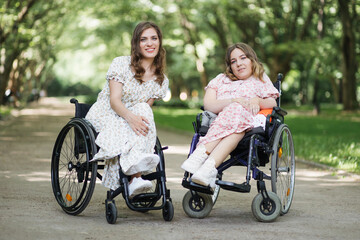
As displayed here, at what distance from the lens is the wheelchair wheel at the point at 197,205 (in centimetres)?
522

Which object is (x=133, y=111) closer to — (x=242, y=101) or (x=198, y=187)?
(x=198, y=187)

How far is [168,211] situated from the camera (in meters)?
5.00

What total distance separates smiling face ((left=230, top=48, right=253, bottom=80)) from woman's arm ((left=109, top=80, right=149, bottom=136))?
1.08 meters

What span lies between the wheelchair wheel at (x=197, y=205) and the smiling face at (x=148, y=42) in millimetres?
1258

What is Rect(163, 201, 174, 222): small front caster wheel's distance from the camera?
16.4 feet

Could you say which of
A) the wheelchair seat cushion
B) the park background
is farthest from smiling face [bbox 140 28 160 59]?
the park background

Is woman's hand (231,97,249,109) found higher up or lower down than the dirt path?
higher up

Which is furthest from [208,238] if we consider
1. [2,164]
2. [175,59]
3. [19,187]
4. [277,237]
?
[175,59]

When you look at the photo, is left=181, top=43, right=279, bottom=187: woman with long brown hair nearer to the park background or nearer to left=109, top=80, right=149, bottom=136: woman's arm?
left=109, top=80, right=149, bottom=136: woman's arm

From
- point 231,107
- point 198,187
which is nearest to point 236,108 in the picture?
point 231,107

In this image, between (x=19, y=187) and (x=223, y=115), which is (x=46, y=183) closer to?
(x=19, y=187)

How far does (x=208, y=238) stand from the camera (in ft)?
14.4

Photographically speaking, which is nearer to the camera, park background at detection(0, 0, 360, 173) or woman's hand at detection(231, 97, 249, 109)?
woman's hand at detection(231, 97, 249, 109)

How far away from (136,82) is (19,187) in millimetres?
2214
